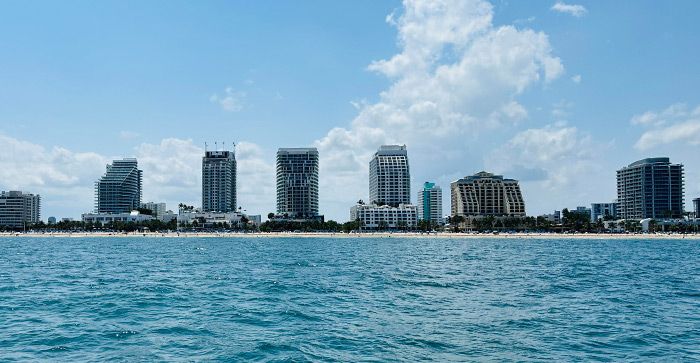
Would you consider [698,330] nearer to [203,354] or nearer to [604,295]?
[604,295]

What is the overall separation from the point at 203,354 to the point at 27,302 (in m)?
25.2

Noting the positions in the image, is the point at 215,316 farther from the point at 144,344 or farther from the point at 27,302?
the point at 27,302

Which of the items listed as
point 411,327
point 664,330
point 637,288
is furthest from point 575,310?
point 637,288

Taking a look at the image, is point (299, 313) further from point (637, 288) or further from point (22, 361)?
point (637, 288)

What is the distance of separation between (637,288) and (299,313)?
35.6 m

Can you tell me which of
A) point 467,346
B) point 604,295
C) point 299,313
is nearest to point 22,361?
point 299,313

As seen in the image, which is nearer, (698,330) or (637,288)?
(698,330)

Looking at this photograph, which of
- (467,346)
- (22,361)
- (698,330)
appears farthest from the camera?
(698,330)

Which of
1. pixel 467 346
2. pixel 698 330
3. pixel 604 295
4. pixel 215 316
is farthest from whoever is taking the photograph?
pixel 604 295

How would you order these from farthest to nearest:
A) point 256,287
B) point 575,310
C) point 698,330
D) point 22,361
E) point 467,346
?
point 256,287 → point 575,310 → point 698,330 → point 467,346 → point 22,361

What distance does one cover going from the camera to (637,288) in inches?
A: 2243

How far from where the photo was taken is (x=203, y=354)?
91.7ft

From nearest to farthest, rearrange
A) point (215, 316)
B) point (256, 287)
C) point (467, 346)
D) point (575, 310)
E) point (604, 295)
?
point (467, 346), point (215, 316), point (575, 310), point (604, 295), point (256, 287)

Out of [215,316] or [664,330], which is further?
[215,316]
